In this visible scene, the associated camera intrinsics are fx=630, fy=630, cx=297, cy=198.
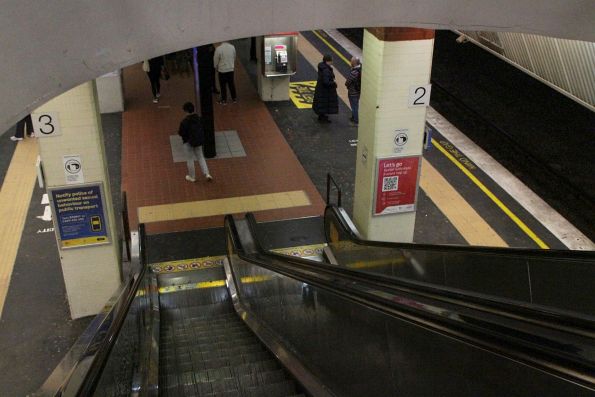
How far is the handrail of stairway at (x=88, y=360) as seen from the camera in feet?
9.86

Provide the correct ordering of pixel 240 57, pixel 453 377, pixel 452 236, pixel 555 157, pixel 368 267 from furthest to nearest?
pixel 240 57 < pixel 555 157 < pixel 452 236 < pixel 368 267 < pixel 453 377

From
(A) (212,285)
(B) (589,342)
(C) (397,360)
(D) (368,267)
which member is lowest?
(A) (212,285)

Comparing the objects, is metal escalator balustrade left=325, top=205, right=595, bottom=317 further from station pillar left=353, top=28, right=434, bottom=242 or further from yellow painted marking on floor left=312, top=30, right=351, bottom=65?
yellow painted marking on floor left=312, top=30, right=351, bottom=65

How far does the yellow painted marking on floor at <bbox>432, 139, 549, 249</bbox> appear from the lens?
8.87m

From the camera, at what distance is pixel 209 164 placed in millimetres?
11039

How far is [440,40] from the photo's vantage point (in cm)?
1842

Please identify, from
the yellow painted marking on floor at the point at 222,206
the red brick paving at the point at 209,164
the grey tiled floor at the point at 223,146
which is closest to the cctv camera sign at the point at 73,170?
the red brick paving at the point at 209,164

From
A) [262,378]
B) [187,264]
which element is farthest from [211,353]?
[187,264]

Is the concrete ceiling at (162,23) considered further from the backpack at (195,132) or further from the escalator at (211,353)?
the backpack at (195,132)

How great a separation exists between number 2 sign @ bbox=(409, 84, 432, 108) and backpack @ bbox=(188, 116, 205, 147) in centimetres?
358

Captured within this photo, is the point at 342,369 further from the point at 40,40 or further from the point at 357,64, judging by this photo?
the point at 357,64

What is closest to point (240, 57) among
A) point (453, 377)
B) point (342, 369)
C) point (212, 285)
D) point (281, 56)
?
point (281, 56)

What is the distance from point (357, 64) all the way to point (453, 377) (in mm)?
9546

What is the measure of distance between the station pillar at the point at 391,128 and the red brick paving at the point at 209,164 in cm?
157
